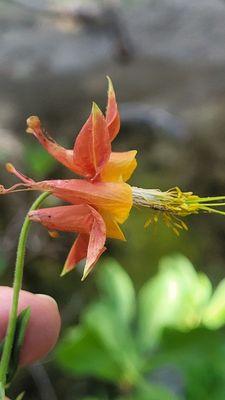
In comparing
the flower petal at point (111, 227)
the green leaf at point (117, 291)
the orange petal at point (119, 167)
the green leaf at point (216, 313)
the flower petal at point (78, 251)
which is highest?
the orange petal at point (119, 167)

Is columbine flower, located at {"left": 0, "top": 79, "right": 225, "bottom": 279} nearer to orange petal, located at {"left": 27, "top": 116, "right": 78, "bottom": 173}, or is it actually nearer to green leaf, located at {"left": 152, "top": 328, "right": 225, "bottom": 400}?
orange petal, located at {"left": 27, "top": 116, "right": 78, "bottom": 173}

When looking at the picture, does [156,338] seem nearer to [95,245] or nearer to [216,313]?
[216,313]

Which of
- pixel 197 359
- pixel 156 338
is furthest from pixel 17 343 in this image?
pixel 156 338

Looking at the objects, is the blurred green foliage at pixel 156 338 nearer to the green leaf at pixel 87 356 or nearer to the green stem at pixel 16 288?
the green leaf at pixel 87 356

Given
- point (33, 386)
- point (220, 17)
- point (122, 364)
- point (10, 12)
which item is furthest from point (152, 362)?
point (10, 12)

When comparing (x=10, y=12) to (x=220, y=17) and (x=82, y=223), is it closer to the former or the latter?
(x=220, y=17)

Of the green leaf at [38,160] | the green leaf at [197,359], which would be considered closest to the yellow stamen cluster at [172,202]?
the green leaf at [197,359]
